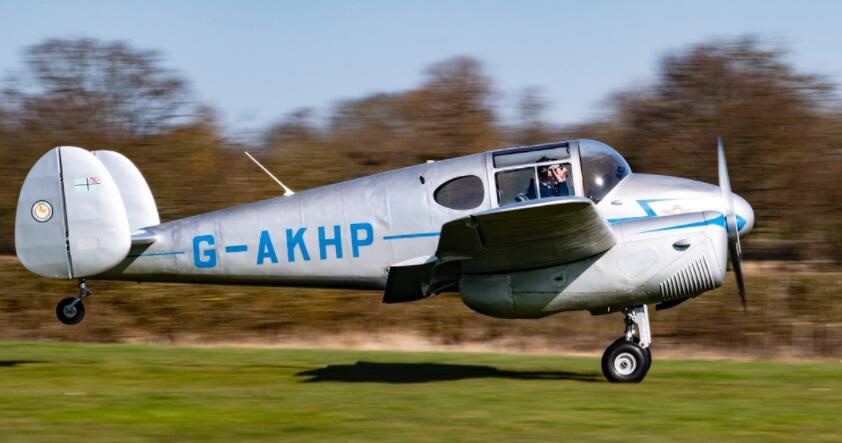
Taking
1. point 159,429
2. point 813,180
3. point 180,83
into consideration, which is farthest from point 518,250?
point 180,83

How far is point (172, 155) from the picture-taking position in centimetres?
2144

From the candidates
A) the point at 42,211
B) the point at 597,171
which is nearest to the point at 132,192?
the point at 42,211

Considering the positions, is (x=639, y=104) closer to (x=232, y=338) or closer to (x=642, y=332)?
(x=232, y=338)

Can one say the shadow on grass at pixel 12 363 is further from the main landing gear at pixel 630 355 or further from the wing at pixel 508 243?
the main landing gear at pixel 630 355

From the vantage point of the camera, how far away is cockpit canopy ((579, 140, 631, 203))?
33.0 feet

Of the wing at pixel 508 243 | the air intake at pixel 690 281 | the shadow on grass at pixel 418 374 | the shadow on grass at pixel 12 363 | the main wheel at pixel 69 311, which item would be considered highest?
the wing at pixel 508 243

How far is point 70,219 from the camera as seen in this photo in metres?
10.7

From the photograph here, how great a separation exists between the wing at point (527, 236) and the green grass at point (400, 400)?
1261 millimetres

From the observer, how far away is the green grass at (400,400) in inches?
289

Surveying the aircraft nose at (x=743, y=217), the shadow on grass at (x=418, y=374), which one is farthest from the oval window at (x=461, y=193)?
the aircraft nose at (x=743, y=217)

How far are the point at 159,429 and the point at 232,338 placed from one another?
39.7 feet

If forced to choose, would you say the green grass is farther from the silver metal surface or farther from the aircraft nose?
the aircraft nose

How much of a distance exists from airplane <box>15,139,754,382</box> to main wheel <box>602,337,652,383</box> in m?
0.01

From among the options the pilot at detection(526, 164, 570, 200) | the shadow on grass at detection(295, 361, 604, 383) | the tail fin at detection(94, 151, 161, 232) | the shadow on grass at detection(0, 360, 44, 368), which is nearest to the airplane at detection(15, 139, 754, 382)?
the pilot at detection(526, 164, 570, 200)
